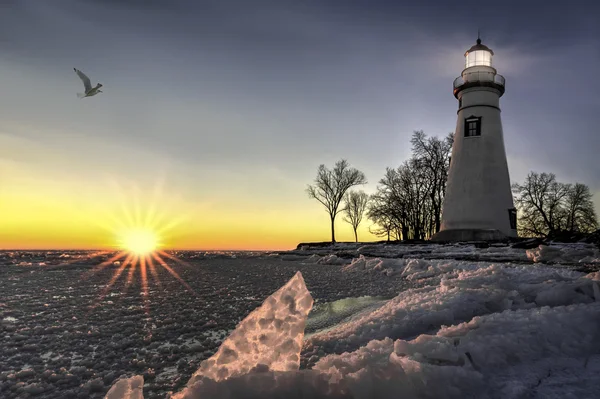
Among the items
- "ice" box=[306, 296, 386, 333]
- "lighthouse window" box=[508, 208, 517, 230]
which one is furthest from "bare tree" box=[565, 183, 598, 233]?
"ice" box=[306, 296, 386, 333]

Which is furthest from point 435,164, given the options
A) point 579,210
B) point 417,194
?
point 579,210

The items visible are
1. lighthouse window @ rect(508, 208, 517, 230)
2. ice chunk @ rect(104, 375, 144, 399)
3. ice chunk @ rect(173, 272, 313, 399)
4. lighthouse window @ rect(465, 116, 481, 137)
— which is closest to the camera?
ice chunk @ rect(104, 375, 144, 399)

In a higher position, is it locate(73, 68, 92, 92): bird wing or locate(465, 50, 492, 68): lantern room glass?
locate(465, 50, 492, 68): lantern room glass

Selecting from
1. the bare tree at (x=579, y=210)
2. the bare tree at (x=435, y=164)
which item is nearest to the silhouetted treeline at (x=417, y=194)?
the bare tree at (x=435, y=164)

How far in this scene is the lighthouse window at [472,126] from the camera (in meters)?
20.5

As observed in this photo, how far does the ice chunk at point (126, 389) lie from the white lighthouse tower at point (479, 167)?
20.8 metres

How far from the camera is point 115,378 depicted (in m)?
1.59

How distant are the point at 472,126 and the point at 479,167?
2.72 meters

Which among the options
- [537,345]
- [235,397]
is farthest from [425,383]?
[537,345]

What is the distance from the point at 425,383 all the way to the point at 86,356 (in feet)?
6.00

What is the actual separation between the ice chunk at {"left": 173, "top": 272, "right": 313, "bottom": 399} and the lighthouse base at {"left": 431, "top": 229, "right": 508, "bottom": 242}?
1972 centimetres

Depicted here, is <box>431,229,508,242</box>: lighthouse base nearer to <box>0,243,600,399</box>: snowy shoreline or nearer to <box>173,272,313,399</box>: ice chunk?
<box>0,243,600,399</box>: snowy shoreline

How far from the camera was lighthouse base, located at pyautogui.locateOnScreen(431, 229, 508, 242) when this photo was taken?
18.8 metres

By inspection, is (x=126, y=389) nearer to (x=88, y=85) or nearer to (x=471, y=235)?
(x=88, y=85)
